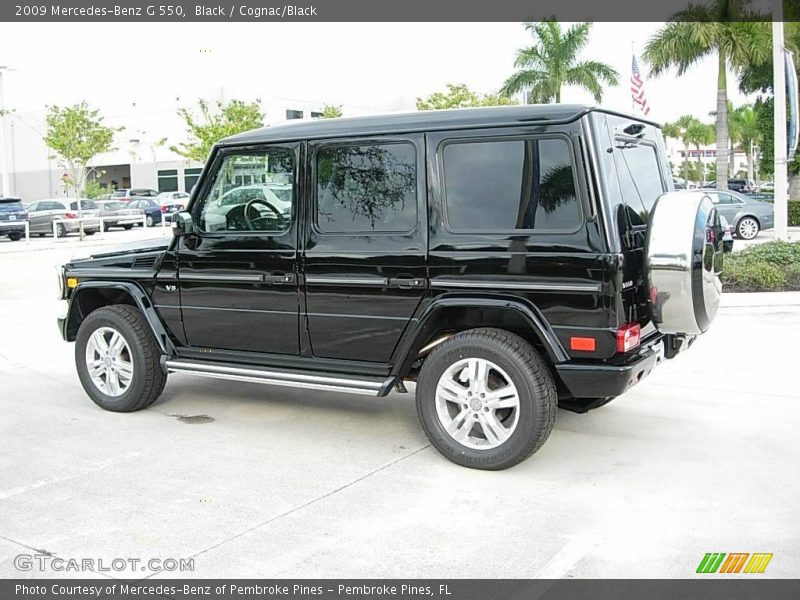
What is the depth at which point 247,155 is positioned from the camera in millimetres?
5961

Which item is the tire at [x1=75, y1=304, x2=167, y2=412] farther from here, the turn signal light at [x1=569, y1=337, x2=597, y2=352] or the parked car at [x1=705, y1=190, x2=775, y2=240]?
the parked car at [x1=705, y1=190, x2=775, y2=240]

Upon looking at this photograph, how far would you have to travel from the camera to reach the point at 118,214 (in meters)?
36.2

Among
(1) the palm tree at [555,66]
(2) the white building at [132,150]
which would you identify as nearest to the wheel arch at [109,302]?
(1) the palm tree at [555,66]

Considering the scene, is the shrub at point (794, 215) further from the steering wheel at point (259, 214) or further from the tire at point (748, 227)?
the steering wheel at point (259, 214)

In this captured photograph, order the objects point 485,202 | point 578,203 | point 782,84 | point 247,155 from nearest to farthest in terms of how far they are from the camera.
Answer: point 578,203
point 485,202
point 247,155
point 782,84

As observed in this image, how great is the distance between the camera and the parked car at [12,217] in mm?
30078

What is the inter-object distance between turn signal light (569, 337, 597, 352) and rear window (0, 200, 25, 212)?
97.5ft

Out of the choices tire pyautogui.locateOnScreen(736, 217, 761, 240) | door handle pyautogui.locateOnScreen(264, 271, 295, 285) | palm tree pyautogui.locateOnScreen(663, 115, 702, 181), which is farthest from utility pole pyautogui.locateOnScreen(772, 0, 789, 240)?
palm tree pyautogui.locateOnScreen(663, 115, 702, 181)

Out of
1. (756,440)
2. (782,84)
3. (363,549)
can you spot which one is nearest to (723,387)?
(756,440)

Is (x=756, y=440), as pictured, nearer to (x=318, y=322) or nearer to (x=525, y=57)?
(x=318, y=322)

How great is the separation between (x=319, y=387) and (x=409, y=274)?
0.98 m

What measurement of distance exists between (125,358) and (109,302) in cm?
60

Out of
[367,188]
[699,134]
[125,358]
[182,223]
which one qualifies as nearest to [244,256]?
[182,223]

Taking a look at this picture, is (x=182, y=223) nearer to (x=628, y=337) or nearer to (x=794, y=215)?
(x=628, y=337)
